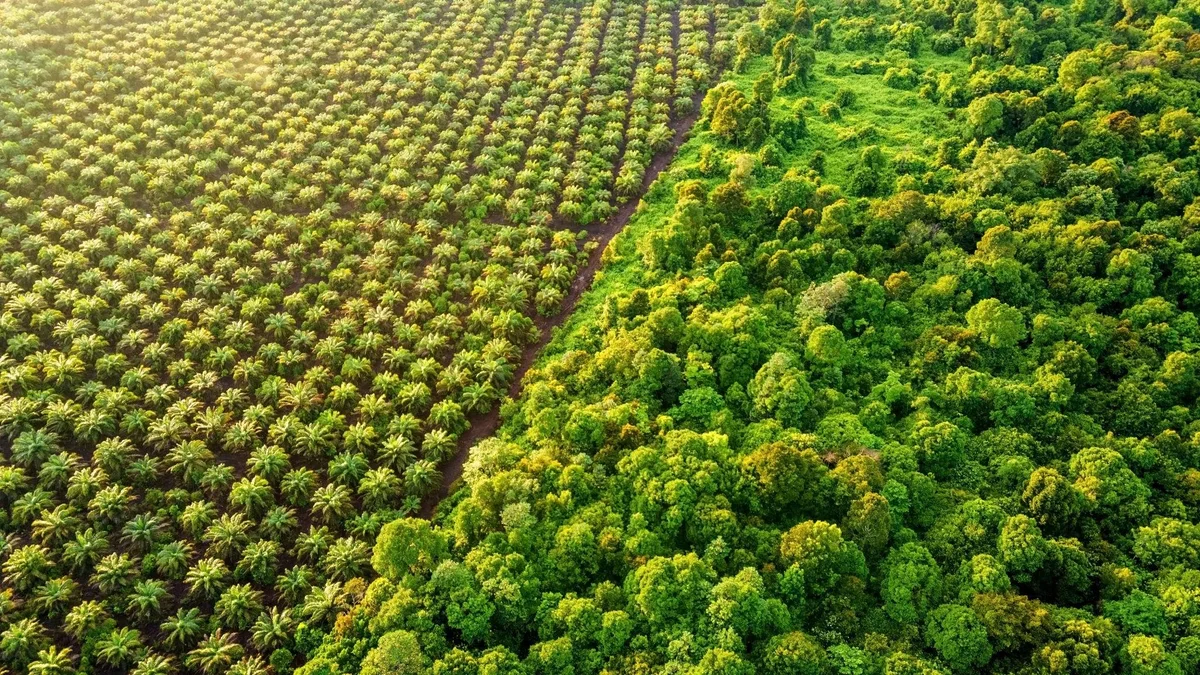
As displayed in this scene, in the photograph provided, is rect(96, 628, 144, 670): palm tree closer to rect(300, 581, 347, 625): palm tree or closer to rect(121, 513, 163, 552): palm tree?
rect(121, 513, 163, 552): palm tree

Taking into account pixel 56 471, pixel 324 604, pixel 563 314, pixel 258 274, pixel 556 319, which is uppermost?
pixel 258 274

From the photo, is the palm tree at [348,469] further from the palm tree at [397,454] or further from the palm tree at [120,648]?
the palm tree at [120,648]

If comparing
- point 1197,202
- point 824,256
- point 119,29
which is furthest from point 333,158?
point 1197,202

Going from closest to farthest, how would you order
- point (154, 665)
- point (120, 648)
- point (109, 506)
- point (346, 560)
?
point (154, 665), point (120, 648), point (346, 560), point (109, 506)

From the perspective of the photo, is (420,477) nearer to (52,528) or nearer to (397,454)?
(397,454)

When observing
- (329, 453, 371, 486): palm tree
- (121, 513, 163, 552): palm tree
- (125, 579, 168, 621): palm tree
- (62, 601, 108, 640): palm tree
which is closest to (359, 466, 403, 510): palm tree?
(329, 453, 371, 486): palm tree

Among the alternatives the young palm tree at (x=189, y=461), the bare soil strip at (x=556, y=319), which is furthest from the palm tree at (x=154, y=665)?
the bare soil strip at (x=556, y=319)

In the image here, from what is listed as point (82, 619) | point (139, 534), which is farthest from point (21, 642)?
point (139, 534)
